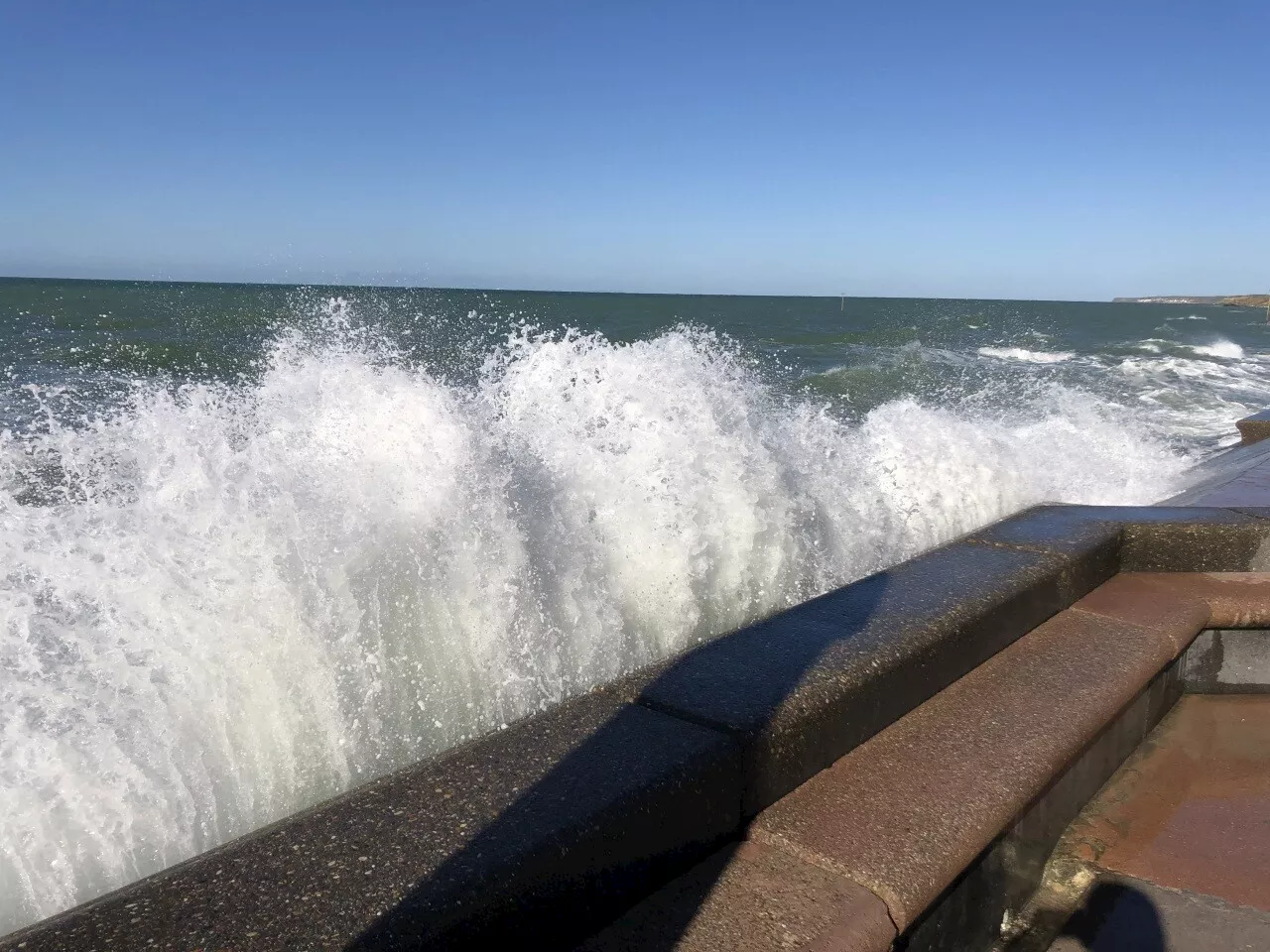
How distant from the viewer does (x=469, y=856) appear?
122 cm

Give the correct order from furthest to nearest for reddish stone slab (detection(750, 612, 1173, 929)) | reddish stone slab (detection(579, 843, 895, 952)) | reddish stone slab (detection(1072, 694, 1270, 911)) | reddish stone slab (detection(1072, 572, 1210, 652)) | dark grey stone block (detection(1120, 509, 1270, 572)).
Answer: dark grey stone block (detection(1120, 509, 1270, 572)) < reddish stone slab (detection(1072, 572, 1210, 652)) < reddish stone slab (detection(1072, 694, 1270, 911)) < reddish stone slab (detection(750, 612, 1173, 929)) < reddish stone slab (detection(579, 843, 895, 952))

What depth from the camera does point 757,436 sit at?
432 cm

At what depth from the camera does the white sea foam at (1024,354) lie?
75.0 feet

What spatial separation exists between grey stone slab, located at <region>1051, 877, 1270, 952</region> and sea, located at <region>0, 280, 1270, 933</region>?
1.58m

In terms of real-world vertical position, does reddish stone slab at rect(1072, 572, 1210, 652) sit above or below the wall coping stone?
below

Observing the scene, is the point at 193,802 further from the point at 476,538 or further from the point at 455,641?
the point at 476,538

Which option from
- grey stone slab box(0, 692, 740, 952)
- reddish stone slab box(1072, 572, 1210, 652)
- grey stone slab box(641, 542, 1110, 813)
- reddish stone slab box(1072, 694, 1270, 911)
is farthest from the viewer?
reddish stone slab box(1072, 572, 1210, 652)

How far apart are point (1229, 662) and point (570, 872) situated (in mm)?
2469

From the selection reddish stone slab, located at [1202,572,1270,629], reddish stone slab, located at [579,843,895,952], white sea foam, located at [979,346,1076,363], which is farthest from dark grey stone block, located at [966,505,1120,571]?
white sea foam, located at [979,346,1076,363]

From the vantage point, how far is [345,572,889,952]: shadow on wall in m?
1.13

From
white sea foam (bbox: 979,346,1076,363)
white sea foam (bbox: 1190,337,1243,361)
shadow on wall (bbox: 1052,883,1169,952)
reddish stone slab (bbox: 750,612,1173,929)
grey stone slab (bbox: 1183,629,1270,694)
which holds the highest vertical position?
reddish stone slab (bbox: 750,612,1173,929)

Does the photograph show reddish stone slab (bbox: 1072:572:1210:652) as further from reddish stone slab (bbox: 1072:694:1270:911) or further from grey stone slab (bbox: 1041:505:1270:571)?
reddish stone slab (bbox: 1072:694:1270:911)

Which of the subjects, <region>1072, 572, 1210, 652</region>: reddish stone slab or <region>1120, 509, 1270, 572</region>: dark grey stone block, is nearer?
Result: <region>1072, 572, 1210, 652</region>: reddish stone slab

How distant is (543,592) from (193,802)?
48.2 inches
